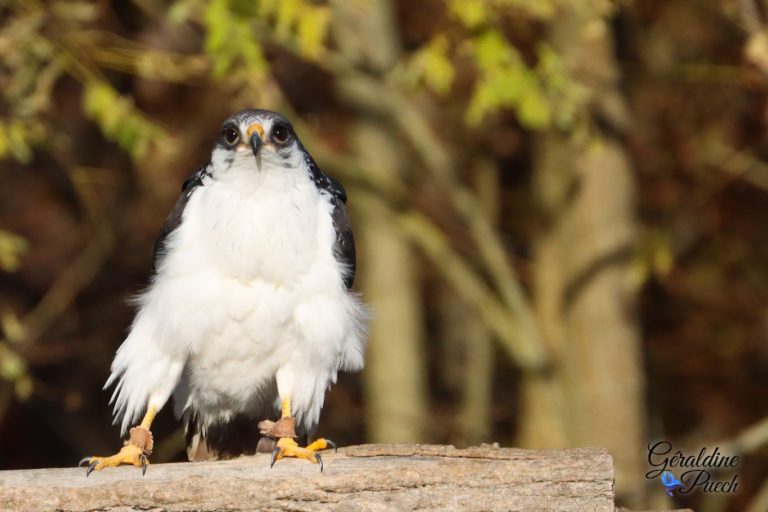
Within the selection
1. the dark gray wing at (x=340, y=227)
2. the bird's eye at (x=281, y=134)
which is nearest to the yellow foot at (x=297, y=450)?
the dark gray wing at (x=340, y=227)

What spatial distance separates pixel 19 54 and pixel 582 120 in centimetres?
368

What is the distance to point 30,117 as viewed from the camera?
26.3 feet

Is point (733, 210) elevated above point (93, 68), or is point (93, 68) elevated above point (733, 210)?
point (733, 210)

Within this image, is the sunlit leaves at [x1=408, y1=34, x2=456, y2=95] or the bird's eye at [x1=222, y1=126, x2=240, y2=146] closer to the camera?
the bird's eye at [x1=222, y1=126, x2=240, y2=146]

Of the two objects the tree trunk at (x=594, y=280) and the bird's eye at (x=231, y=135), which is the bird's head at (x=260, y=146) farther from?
the tree trunk at (x=594, y=280)

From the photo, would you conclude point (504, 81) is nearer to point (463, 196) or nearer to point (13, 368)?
point (463, 196)

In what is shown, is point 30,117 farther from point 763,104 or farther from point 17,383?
point 763,104

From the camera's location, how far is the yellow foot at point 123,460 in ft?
17.1

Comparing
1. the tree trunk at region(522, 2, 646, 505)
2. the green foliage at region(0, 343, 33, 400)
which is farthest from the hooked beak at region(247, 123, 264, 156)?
the tree trunk at region(522, 2, 646, 505)

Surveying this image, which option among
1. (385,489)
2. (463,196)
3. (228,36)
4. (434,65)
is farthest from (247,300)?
(463,196)

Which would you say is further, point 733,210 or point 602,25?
point 733,210

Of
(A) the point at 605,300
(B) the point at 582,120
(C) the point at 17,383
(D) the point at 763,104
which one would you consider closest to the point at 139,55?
(C) the point at 17,383

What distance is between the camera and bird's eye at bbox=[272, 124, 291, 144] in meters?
5.66

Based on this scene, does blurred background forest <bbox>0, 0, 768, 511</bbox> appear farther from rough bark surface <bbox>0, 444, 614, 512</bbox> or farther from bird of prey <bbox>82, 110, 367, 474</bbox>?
rough bark surface <bbox>0, 444, 614, 512</bbox>
